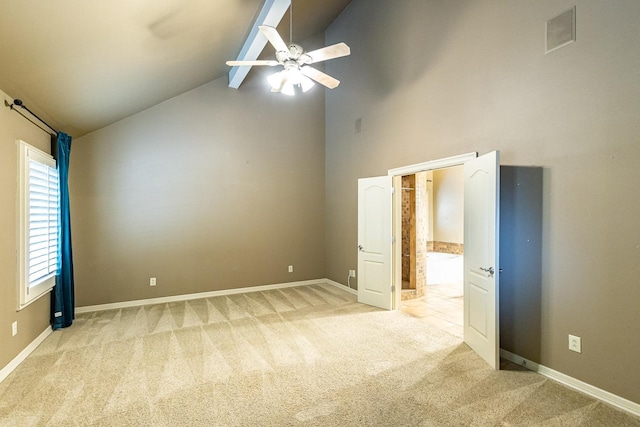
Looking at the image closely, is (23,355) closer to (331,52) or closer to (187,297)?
(187,297)

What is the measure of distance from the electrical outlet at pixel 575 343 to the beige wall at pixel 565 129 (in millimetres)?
49

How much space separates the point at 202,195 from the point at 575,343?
538cm

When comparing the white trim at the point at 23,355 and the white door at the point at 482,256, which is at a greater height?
the white door at the point at 482,256

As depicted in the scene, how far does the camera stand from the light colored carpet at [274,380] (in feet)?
7.44

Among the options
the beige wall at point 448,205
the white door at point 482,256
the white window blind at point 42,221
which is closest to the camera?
the white door at point 482,256

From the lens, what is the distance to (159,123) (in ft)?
16.9

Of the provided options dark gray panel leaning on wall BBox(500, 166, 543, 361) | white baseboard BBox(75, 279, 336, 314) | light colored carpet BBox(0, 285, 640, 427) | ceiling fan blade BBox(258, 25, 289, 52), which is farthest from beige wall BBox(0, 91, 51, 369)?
dark gray panel leaning on wall BBox(500, 166, 543, 361)

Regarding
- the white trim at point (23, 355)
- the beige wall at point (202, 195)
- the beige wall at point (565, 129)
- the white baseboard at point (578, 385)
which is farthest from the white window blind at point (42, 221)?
the white baseboard at point (578, 385)

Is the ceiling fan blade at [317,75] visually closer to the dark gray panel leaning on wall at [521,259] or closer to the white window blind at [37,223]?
the dark gray panel leaning on wall at [521,259]

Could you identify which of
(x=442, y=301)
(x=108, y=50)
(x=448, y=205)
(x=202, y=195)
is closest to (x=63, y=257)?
(x=202, y=195)

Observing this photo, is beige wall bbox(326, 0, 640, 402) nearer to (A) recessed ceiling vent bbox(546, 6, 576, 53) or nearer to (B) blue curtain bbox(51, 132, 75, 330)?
(A) recessed ceiling vent bbox(546, 6, 576, 53)

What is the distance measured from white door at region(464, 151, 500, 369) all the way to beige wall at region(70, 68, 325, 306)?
3.49 meters

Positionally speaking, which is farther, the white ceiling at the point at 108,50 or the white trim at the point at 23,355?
the white trim at the point at 23,355

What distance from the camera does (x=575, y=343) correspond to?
8.68 feet
